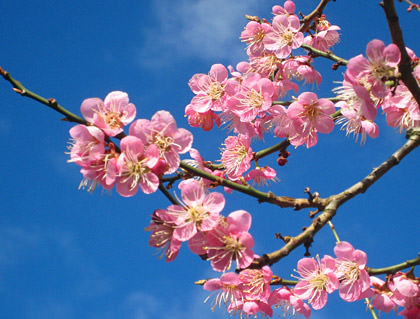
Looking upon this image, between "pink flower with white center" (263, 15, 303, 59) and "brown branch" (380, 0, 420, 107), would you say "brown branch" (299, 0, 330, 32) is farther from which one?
"brown branch" (380, 0, 420, 107)

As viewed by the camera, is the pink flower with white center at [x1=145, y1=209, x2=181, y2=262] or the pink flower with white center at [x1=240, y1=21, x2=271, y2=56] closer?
the pink flower with white center at [x1=145, y1=209, x2=181, y2=262]

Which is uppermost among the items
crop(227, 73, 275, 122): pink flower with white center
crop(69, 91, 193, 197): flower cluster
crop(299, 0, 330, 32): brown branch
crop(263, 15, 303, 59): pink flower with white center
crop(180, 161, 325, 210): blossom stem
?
crop(299, 0, 330, 32): brown branch

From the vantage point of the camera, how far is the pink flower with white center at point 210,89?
165 inches


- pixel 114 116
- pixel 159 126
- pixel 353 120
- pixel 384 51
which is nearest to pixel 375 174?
pixel 353 120

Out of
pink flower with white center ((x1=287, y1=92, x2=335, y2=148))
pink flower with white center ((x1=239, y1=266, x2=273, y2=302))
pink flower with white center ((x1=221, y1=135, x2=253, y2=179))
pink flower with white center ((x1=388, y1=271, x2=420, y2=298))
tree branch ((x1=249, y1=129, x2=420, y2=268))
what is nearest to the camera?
tree branch ((x1=249, y1=129, x2=420, y2=268))

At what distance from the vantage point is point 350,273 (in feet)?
9.84

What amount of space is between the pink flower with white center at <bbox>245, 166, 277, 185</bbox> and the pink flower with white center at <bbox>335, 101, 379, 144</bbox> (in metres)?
0.68

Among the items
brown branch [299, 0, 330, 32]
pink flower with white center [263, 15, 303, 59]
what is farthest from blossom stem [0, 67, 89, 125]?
brown branch [299, 0, 330, 32]

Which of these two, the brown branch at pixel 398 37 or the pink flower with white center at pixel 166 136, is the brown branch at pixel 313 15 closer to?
the brown branch at pixel 398 37

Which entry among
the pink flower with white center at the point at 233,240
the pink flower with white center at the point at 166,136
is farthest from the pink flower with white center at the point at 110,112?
the pink flower with white center at the point at 233,240

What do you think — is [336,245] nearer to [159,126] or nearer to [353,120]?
[353,120]

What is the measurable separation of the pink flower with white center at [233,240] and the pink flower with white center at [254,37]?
2.54m

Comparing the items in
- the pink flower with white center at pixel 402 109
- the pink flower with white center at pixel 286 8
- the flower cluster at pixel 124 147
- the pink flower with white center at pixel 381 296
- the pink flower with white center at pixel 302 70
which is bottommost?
the pink flower with white center at pixel 381 296

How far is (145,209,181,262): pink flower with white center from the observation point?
2.48 m
